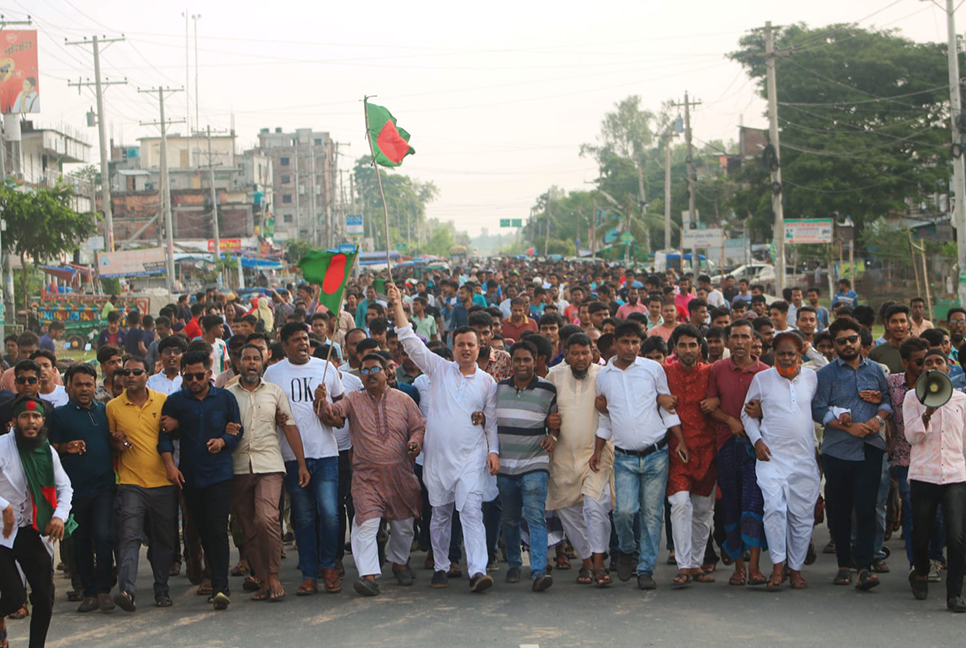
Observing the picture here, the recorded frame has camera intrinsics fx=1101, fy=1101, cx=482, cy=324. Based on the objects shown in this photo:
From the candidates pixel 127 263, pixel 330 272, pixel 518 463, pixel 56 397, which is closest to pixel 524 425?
pixel 518 463

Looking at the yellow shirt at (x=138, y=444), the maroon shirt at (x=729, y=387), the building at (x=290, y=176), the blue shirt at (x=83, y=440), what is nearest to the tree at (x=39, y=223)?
the yellow shirt at (x=138, y=444)

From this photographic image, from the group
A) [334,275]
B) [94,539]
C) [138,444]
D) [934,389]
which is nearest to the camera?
[934,389]

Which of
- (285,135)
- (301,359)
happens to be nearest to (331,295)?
(301,359)

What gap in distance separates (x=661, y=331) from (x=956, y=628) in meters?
5.83

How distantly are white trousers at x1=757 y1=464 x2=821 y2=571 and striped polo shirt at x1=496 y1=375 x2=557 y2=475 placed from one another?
1527mm

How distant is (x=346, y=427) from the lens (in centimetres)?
832

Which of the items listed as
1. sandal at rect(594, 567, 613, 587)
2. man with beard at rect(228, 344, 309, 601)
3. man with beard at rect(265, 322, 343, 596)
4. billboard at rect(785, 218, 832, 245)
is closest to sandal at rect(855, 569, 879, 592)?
sandal at rect(594, 567, 613, 587)

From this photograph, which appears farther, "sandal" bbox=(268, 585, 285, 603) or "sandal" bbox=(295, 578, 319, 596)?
"sandal" bbox=(295, 578, 319, 596)

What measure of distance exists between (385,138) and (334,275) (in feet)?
4.70

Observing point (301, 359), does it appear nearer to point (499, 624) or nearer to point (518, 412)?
point (518, 412)

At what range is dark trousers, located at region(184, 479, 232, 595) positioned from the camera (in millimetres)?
7297

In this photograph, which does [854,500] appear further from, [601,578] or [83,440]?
[83,440]

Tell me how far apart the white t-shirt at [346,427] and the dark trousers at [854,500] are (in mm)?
3428

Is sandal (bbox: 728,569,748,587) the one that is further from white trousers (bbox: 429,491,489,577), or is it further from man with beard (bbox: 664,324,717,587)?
white trousers (bbox: 429,491,489,577)
